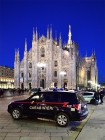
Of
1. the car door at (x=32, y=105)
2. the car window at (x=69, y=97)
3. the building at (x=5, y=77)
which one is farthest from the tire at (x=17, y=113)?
the building at (x=5, y=77)

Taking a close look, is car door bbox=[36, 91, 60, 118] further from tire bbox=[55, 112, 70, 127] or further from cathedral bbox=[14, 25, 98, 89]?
cathedral bbox=[14, 25, 98, 89]

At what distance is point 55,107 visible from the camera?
29.4 ft

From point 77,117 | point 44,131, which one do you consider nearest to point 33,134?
point 44,131

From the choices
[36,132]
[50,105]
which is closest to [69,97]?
[50,105]

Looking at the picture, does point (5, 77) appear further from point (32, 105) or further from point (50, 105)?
point (50, 105)

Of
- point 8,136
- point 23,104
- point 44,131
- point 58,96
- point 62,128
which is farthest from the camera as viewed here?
point 23,104

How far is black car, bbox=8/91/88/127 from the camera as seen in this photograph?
8.68 meters

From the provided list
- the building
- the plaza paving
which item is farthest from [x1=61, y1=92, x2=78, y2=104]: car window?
the building

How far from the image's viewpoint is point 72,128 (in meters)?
8.52

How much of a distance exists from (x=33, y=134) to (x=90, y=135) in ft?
6.93

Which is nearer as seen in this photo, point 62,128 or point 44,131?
point 44,131

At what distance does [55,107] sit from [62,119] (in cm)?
62

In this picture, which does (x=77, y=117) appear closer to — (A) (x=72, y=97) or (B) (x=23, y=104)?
(A) (x=72, y=97)

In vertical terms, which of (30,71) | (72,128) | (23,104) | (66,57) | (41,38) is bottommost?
(72,128)
